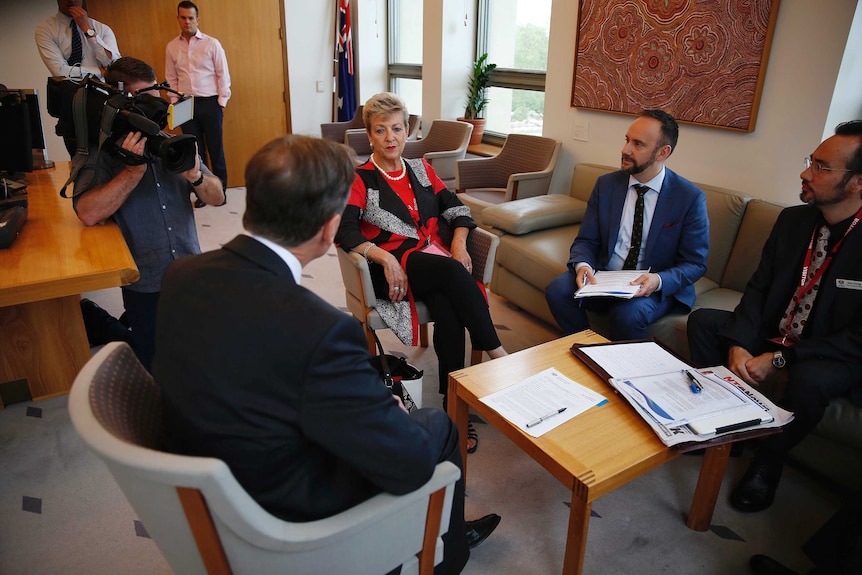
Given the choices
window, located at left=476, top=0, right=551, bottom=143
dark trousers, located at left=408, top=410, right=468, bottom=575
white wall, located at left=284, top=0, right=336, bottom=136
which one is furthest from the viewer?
white wall, located at left=284, top=0, right=336, bottom=136

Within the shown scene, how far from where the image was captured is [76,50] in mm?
4012

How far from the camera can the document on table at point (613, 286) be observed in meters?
2.24

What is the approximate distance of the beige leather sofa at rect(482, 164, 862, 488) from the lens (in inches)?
72.4

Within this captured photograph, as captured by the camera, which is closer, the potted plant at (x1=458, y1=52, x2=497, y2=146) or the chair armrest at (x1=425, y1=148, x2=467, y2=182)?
the chair armrest at (x1=425, y1=148, x2=467, y2=182)

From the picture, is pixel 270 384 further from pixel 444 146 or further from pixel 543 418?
pixel 444 146

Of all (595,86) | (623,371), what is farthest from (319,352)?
(595,86)

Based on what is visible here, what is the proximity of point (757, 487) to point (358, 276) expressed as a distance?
1.57 metres

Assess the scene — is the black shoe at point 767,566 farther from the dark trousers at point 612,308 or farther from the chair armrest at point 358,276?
the chair armrest at point 358,276

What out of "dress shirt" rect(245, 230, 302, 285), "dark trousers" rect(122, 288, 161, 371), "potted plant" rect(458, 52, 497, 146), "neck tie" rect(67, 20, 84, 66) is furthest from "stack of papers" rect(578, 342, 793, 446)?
"neck tie" rect(67, 20, 84, 66)

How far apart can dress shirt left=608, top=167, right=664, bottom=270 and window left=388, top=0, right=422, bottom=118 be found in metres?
3.96

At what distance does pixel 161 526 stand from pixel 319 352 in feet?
1.27

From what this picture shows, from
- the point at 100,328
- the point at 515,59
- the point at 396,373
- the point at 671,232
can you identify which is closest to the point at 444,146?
the point at 515,59

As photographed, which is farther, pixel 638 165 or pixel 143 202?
pixel 638 165

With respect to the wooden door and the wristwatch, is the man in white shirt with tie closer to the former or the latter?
the wooden door
